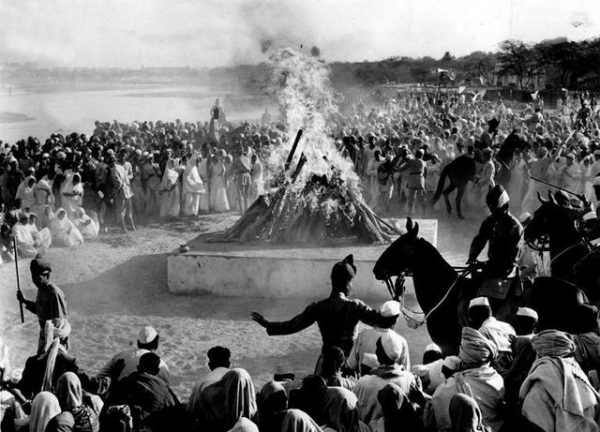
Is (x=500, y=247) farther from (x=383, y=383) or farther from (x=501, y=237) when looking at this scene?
(x=383, y=383)

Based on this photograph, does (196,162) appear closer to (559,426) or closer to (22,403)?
(22,403)

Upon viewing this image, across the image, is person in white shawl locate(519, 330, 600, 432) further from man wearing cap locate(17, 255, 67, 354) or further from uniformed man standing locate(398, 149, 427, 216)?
uniformed man standing locate(398, 149, 427, 216)

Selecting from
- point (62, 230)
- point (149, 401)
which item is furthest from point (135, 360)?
point (62, 230)

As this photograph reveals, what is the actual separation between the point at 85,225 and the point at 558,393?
12122 millimetres

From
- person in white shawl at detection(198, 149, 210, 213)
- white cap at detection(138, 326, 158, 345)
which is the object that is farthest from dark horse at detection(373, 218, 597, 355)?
person in white shawl at detection(198, 149, 210, 213)

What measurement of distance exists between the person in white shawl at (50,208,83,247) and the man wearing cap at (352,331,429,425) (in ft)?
34.7

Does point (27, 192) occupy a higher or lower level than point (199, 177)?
lower

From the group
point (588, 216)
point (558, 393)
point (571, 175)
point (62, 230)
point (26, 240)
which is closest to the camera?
point (558, 393)

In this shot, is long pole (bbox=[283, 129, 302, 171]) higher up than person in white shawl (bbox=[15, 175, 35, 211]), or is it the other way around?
long pole (bbox=[283, 129, 302, 171])

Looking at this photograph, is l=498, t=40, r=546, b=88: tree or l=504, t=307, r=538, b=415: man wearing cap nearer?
l=504, t=307, r=538, b=415: man wearing cap

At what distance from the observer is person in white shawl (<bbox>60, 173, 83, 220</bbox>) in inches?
576

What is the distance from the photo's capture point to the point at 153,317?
10281 mm

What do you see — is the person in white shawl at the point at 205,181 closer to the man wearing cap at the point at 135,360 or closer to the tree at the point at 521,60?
the man wearing cap at the point at 135,360

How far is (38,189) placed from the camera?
1437 centimetres
